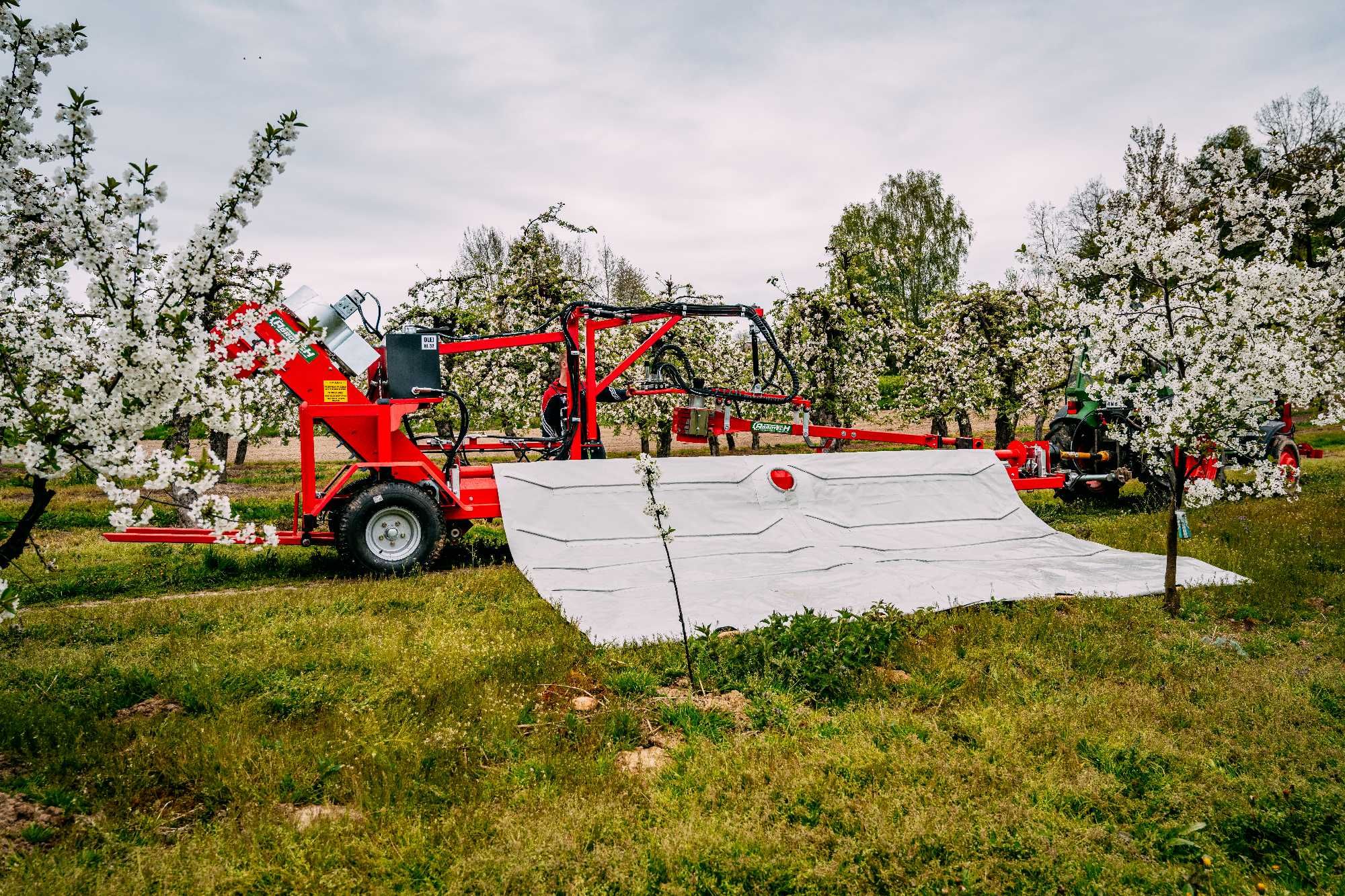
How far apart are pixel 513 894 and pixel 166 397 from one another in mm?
2555

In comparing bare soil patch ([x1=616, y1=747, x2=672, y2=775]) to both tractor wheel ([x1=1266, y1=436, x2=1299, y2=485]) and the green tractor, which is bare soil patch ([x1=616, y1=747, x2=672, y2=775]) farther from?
tractor wheel ([x1=1266, y1=436, x2=1299, y2=485])

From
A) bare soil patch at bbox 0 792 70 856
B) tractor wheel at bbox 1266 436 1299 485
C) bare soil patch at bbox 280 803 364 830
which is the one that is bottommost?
bare soil patch at bbox 280 803 364 830

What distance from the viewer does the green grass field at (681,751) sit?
3.01 m

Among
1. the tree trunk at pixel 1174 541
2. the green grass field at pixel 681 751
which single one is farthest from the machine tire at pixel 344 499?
the tree trunk at pixel 1174 541

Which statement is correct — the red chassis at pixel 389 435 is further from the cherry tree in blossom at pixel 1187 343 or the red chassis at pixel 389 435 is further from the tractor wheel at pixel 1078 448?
the cherry tree in blossom at pixel 1187 343

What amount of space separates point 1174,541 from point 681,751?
4.55 meters

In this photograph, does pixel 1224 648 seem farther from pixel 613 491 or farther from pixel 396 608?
pixel 396 608

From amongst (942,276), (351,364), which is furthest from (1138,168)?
(351,364)

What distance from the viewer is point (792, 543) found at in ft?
27.0

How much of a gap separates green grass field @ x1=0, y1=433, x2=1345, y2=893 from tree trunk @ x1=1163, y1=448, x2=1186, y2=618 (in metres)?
0.13

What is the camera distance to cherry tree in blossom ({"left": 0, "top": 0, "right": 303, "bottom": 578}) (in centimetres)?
336

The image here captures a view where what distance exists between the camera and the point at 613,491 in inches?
327

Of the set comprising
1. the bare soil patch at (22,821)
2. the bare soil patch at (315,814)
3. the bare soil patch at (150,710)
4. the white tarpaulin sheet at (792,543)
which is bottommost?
the bare soil patch at (315,814)

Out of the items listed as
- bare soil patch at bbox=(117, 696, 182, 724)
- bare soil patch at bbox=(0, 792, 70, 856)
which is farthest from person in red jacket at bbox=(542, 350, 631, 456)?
bare soil patch at bbox=(0, 792, 70, 856)
